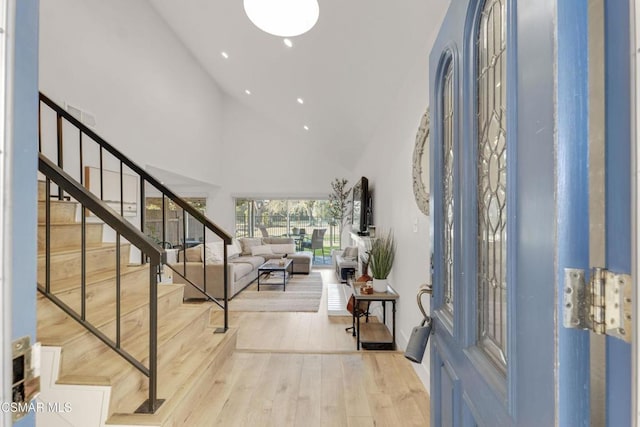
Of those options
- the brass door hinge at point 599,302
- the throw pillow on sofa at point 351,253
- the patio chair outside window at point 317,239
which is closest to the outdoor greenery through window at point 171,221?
the patio chair outside window at point 317,239

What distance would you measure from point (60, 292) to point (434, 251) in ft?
7.12

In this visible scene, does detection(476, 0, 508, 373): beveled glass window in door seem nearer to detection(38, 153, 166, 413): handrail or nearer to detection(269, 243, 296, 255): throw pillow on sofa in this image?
detection(38, 153, 166, 413): handrail

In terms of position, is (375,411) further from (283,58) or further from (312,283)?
(312,283)

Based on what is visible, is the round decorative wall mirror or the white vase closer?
the round decorative wall mirror

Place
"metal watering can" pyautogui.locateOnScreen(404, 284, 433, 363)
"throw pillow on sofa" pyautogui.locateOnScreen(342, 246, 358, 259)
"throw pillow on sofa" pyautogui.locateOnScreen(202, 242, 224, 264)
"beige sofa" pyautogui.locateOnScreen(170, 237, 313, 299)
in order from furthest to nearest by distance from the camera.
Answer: "throw pillow on sofa" pyautogui.locateOnScreen(342, 246, 358, 259)
"throw pillow on sofa" pyautogui.locateOnScreen(202, 242, 224, 264)
"beige sofa" pyautogui.locateOnScreen(170, 237, 313, 299)
"metal watering can" pyautogui.locateOnScreen(404, 284, 433, 363)

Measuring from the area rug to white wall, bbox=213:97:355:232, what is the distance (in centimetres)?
289

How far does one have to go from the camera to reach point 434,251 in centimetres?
126

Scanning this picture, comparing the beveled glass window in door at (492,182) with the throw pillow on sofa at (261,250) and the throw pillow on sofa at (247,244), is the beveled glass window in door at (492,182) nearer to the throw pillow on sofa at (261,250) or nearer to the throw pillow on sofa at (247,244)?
the throw pillow on sofa at (261,250)

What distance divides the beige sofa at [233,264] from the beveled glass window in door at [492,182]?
109 inches

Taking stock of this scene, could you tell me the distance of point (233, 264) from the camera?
5.43m

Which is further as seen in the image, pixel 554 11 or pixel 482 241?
pixel 482 241

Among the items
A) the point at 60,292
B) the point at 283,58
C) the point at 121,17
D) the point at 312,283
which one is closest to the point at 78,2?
the point at 121,17

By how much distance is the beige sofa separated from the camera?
5.04 meters

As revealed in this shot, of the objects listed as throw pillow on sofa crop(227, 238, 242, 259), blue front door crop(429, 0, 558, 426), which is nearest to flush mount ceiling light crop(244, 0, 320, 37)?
blue front door crop(429, 0, 558, 426)
